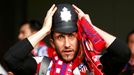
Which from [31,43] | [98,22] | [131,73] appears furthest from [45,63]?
[98,22]

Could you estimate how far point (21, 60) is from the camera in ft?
15.6

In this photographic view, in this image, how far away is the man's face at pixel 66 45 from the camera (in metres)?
4.71

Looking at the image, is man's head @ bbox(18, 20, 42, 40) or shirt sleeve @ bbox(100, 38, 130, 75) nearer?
shirt sleeve @ bbox(100, 38, 130, 75)

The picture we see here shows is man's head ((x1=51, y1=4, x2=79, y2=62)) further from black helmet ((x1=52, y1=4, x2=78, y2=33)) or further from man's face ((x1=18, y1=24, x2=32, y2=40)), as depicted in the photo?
man's face ((x1=18, y1=24, x2=32, y2=40))

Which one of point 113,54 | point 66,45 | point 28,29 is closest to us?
point 66,45

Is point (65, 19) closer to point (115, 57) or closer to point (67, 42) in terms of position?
point (67, 42)

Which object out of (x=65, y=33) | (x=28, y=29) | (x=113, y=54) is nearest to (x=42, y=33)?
(x=65, y=33)

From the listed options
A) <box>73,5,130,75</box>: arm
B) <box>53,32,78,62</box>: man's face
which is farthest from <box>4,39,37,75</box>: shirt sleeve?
<box>73,5,130,75</box>: arm

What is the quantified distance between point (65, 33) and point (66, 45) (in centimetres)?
12

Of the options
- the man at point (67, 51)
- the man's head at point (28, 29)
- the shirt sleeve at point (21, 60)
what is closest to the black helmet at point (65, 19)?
the man at point (67, 51)

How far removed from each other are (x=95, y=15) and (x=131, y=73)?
2533 millimetres

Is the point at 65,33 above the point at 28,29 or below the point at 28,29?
above

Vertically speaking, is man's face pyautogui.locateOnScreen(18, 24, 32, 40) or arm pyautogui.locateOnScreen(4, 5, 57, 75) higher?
arm pyautogui.locateOnScreen(4, 5, 57, 75)

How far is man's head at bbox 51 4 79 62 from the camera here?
15.5ft
